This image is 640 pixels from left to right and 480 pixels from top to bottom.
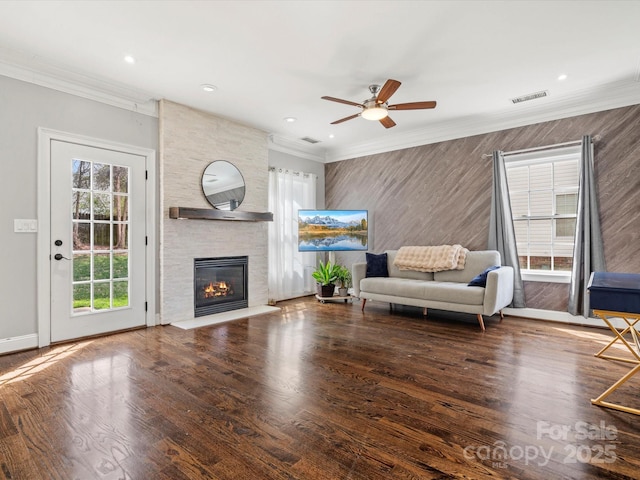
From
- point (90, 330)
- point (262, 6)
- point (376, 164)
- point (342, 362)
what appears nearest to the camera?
point (262, 6)

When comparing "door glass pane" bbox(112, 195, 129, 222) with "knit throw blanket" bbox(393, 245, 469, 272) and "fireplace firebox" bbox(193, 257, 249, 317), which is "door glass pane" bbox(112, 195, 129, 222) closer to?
"fireplace firebox" bbox(193, 257, 249, 317)

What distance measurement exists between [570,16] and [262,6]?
2367 millimetres

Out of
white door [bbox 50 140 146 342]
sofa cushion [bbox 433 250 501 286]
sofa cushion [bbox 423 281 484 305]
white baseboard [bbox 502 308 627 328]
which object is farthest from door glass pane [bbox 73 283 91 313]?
white baseboard [bbox 502 308 627 328]

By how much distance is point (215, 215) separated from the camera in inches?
174

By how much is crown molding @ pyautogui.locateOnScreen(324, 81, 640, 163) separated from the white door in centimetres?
388

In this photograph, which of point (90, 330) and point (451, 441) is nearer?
point (451, 441)

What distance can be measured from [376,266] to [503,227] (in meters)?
1.86

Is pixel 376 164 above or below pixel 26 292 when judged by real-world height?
above

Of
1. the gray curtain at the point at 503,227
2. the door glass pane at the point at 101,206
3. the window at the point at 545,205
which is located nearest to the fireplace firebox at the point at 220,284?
the door glass pane at the point at 101,206

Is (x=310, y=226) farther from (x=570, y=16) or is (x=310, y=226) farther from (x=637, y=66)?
(x=637, y=66)

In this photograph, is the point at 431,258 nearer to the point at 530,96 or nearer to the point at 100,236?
the point at 530,96

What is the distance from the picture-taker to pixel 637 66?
3336mm

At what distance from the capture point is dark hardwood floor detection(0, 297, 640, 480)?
1.55 m

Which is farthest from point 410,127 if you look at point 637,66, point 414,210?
point 637,66
